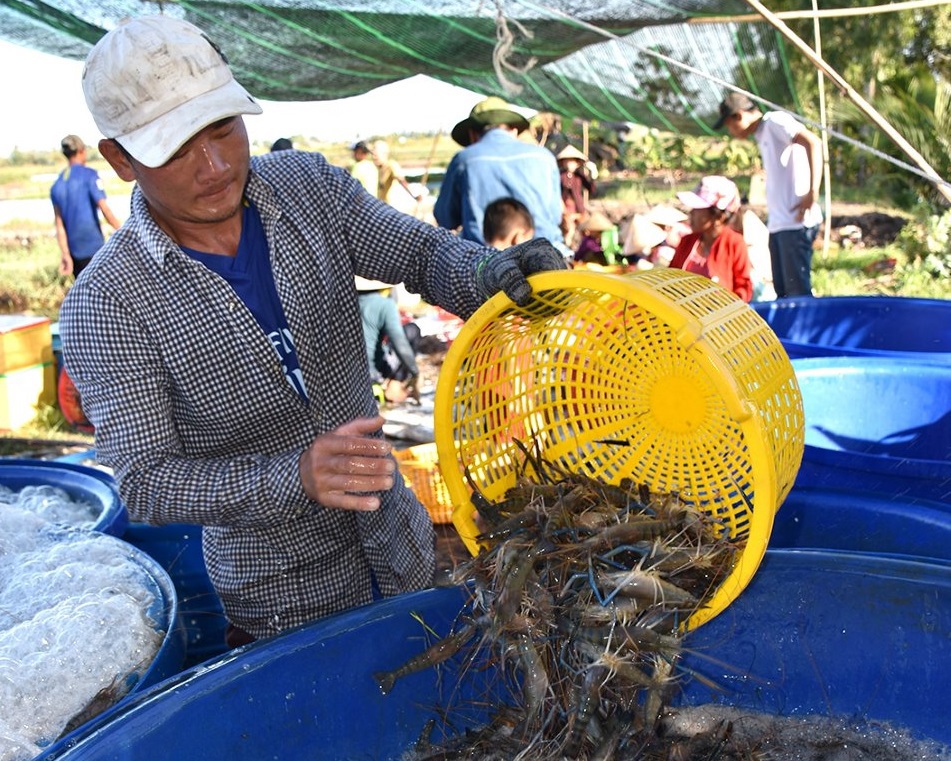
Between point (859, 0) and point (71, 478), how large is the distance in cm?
1000

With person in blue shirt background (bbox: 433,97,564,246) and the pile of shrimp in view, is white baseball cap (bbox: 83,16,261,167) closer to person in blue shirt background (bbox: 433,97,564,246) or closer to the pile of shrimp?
the pile of shrimp

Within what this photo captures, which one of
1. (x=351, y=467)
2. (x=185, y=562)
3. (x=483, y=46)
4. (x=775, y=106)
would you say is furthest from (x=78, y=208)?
(x=351, y=467)

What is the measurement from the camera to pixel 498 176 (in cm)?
484

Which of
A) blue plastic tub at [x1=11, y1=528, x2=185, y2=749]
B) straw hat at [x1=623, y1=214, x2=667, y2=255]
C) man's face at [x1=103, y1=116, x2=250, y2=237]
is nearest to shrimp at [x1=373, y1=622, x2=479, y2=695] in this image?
blue plastic tub at [x1=11, y1=528, x2=185, y2=749]

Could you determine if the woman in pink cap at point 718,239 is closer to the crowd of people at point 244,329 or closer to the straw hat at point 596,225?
the straw hat at point 596,225

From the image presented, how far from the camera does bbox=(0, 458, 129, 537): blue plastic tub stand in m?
2.73

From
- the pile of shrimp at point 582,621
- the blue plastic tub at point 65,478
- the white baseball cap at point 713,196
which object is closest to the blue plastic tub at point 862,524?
the pile of shrimp at point 582,621

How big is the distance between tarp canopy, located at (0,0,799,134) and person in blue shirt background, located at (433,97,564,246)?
470mm

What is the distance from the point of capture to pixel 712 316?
1.45 metres

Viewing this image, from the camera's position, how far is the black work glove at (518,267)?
1537mm

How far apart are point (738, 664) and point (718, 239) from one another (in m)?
3.39

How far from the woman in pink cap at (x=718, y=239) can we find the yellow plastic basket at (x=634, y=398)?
9.54 ft

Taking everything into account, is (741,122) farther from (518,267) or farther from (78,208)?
(78,208)

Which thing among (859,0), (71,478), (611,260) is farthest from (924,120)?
(71,478)
